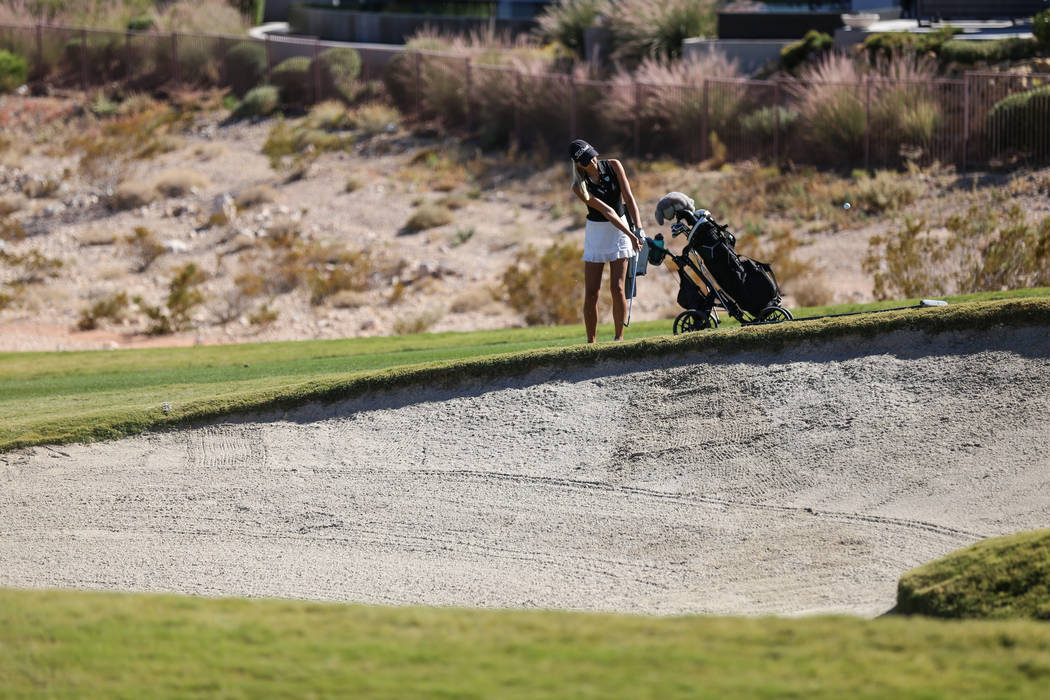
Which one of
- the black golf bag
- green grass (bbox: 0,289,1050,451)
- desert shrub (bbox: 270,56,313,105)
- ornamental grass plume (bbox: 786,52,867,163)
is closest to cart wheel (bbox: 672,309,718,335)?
green grass (bbox: 0,289,1050,451)

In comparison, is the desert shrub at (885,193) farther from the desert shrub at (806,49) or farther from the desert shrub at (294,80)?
the desert shrub at (294,80)

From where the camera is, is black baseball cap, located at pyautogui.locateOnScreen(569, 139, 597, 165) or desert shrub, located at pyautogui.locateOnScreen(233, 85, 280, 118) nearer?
→ black baseball cap, located at pyautogui.locateOnScreen(569, 139, 597, 165)

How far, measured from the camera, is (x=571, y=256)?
23.2 meters

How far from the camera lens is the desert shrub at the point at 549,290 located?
21953 mm

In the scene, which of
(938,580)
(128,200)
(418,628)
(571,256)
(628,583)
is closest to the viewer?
(418,628)

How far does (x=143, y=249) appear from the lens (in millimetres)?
28188

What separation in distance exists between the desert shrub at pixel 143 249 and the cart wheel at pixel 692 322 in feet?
62.1

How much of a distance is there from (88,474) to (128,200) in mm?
23220

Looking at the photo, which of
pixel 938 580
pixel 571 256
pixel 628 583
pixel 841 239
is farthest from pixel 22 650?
pixel 841 239

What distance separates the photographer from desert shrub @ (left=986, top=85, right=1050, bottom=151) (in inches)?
963

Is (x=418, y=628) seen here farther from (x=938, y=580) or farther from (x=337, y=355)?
(x=337, y=355)

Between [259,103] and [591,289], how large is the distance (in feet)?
96.1

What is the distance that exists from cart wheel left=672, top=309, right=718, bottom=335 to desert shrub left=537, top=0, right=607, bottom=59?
26110 millimetres

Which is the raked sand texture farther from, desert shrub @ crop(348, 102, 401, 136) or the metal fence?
desert shrub @ crop(348, 102, 401, 136)
